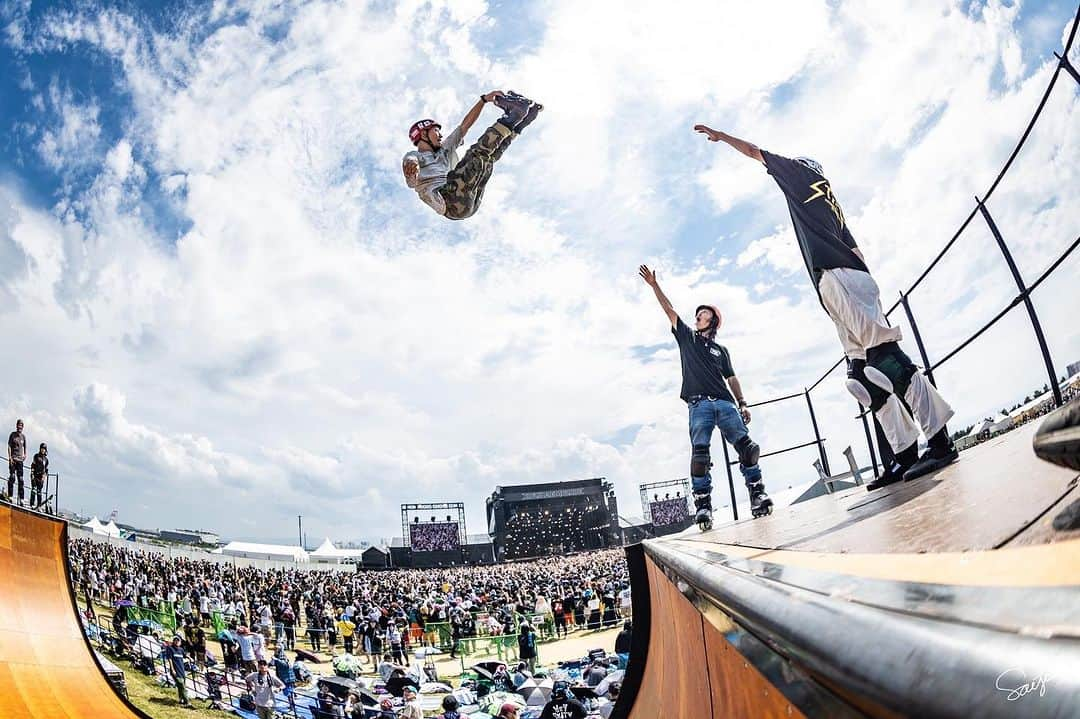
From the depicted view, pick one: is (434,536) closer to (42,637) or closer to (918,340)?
(42,637)

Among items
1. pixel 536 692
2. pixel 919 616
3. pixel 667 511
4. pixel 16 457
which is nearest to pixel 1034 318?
pixel 919 616

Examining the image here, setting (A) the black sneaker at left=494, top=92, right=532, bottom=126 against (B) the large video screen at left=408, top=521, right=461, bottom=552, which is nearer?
(A) the black sneaker at left=494, top=92, right=532, bottom=126

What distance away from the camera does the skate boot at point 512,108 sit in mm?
3846

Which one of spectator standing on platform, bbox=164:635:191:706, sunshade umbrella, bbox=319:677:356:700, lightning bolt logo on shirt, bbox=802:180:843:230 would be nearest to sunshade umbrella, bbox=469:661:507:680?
sunshade umbrella, bbox=319:677:356:700

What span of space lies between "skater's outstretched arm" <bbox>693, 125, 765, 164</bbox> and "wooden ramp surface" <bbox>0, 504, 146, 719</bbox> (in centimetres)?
583

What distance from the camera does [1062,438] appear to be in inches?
20.7

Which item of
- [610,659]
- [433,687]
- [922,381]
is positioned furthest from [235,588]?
[922,381]

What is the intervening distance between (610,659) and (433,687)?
2.79 m

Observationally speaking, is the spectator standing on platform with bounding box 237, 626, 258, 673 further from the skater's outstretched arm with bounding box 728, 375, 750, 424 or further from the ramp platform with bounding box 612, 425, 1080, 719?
the ramp platform with bounding box 612, 425, 1080, 719

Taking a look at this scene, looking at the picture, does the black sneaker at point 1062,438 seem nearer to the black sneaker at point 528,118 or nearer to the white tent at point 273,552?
the black sneaker at point 528,118

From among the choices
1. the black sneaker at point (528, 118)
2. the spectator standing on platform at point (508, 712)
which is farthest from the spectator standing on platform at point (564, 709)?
the black sneaker at point (528, 118)

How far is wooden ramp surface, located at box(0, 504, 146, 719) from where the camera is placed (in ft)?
14.9

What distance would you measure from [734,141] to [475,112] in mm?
1778

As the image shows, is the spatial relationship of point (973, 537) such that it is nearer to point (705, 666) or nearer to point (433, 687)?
point (705, 666)
